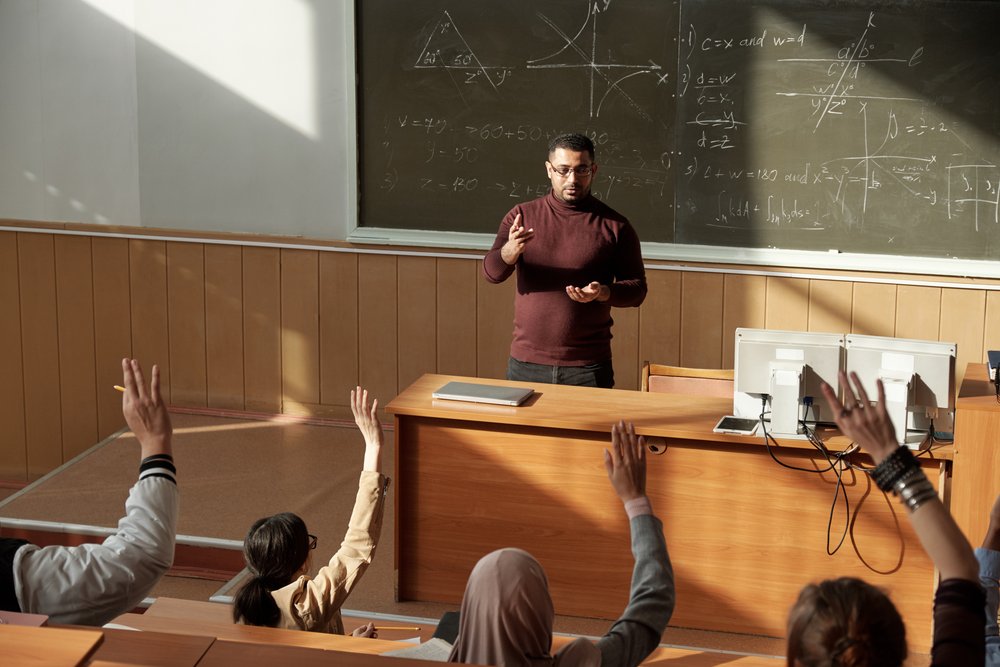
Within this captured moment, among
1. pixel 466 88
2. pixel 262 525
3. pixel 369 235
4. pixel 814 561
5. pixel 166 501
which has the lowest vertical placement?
pixel 814 561

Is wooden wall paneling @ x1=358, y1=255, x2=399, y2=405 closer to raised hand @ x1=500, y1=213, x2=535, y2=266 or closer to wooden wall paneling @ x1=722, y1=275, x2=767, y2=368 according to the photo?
wooden wall paneling @ x1=722, y1=275, x2=767, y2=368

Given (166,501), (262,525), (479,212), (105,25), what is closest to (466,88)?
(479,212)

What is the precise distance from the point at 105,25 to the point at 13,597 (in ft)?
15.1

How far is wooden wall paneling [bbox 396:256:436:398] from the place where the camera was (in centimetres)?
589

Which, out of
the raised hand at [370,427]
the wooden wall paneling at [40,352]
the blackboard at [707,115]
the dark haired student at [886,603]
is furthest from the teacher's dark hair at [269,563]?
the wooden wall paneling at [40,352]

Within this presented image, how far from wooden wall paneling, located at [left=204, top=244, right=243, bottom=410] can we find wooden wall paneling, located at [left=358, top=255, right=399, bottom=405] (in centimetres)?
67

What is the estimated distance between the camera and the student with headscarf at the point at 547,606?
196cm

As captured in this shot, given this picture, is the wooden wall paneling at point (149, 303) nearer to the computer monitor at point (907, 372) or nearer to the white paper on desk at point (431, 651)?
the computer monitor at point (907, 372)

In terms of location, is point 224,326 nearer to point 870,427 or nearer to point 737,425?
point 737,425

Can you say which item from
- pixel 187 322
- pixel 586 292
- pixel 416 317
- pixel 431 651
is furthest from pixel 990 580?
pixel 187 322

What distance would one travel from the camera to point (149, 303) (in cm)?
620

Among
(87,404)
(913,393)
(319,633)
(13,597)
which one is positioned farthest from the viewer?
(87,404)

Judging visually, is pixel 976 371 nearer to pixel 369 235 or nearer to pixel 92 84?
pixel 369 235

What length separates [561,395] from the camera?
13.3 feet
